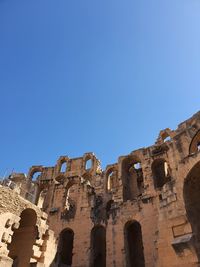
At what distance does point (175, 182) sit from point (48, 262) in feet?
28.3

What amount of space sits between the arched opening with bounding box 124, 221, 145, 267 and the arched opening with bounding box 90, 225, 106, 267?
2458 mm

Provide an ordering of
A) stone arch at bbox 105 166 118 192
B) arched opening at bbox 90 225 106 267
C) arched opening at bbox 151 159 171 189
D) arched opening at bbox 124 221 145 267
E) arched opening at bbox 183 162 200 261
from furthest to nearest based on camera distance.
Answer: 1. stone arch at bbox 105 166 118 192
2. arched opening at bbox 151 159 171 189
3. arched opening at bbox 90 225 106 267
4. arched opening at bbox 124 221 145 267
5. arched opening at bbox 183 162 200 261

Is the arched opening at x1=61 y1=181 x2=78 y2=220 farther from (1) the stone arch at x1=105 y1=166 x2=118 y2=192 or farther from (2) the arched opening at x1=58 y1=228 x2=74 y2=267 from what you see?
(1) the stone arch at x1=105 y1=166 x2=118 y2=192

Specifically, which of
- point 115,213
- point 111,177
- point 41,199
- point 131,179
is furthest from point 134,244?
point 41,199

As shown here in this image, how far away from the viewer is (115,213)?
1830 cm

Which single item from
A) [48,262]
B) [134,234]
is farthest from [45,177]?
[48,262]

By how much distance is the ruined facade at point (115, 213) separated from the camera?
9.62m

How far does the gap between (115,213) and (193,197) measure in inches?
368

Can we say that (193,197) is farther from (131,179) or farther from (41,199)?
(41,199)

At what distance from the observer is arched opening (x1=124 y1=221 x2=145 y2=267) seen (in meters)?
17.8

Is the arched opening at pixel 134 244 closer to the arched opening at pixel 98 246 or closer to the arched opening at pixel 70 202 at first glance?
the arched opening at pixel 98 246

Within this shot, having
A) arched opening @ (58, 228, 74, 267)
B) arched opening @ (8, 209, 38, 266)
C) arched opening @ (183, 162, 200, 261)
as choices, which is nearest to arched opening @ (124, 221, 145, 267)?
arched opening @ (58, 228, 74, 267)

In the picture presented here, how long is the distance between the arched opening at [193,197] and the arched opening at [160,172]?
32.3ft

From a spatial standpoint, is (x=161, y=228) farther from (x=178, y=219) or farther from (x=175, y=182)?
(x=175, y=182)
